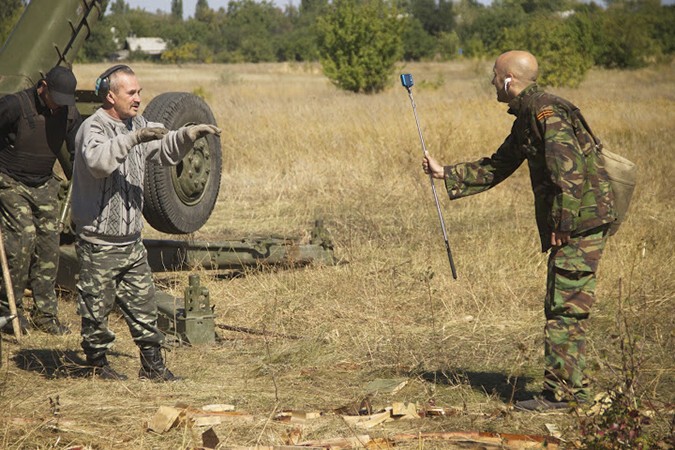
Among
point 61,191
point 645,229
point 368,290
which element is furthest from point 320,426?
point 645,229

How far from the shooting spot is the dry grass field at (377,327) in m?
4.96

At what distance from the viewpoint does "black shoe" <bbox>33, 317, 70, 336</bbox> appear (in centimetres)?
727

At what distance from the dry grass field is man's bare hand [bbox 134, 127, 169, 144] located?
1.36 meters

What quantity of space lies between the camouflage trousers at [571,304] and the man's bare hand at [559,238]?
42 millimetres

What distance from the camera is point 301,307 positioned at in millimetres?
7652

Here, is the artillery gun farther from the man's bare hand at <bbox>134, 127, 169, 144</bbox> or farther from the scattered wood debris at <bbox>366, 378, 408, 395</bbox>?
the man's bare hand at <bbox>134, 127, 169, 144</bbox>

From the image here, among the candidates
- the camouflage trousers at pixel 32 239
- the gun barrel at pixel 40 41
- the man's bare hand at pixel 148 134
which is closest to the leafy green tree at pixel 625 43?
the gun barrel at pixel 40 41

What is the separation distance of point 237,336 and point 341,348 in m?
0.89

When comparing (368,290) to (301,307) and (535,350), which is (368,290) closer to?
(301,307)

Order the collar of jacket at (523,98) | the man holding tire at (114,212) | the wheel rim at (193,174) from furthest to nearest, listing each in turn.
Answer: the wheel rim at (193,174) < the man holding tire at (114,212) < the collar of jacket at (523,98)

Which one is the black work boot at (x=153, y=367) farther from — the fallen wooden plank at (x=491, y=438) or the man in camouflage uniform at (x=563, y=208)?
the man in camouflage uniform at (x=563, y=208)

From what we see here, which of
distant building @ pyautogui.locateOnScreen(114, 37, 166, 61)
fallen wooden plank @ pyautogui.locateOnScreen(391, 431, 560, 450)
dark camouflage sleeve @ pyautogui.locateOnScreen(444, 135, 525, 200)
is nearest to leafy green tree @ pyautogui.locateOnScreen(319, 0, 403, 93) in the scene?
dark camouflage sleeve @ pyautogui.locateOnScreen(444, 135, 525, 200)

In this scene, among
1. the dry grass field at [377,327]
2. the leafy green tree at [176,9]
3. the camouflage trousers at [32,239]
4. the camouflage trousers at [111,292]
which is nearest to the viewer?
the dry grass field at [377,327]

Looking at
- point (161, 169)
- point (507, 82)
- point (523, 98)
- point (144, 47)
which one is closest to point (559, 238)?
point (523, 98)
